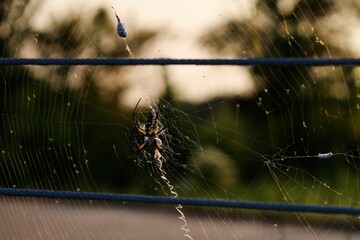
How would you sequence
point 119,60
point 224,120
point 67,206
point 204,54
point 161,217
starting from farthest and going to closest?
1. point 67,206
2. point 161,217
3. point 224,120
4. point 204,54
5. point 119,60

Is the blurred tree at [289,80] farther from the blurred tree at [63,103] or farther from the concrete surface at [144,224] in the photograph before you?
the blurred tree at [63,103]

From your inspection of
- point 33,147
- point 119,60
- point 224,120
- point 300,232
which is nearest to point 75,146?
point 33,147

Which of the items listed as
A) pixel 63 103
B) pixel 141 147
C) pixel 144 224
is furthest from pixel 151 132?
pixel 144 224

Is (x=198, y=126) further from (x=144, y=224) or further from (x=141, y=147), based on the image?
(x=144, y=224)

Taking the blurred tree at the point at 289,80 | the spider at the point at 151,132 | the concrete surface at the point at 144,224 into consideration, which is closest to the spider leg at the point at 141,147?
the spider at the point at 151,132

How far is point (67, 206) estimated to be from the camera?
9.75 meters

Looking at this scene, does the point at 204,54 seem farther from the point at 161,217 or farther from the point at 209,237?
the point at 161,217

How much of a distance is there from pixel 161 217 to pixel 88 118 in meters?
1.22

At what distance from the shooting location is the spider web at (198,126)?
17.5ft

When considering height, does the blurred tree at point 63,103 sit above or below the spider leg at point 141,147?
below

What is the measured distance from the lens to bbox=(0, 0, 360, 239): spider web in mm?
5336

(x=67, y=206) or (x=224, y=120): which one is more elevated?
(x=224, y=120)

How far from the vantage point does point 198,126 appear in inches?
196

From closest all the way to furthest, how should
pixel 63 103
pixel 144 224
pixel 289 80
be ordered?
1. pixel 289 80
2. pixel 63 103
3. pixel 144 224
